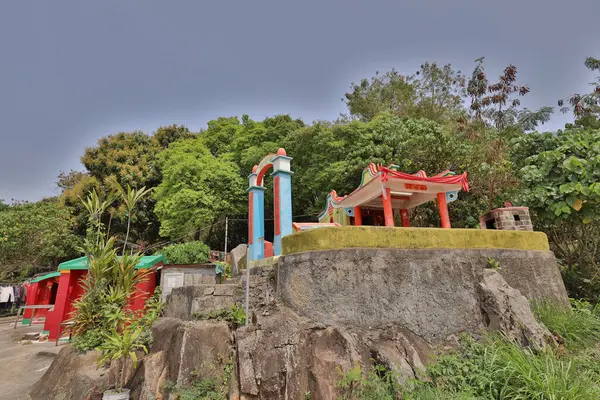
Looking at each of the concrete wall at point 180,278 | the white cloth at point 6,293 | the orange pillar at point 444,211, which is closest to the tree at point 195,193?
the concrete wall at point 180,278

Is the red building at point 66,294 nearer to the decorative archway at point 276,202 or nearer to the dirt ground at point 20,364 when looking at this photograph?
the dirt ground at point 20,364

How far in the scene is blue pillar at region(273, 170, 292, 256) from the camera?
865cm

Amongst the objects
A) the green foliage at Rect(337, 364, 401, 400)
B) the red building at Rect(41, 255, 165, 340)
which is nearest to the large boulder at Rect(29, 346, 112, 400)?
the red building at Rect(41, 255, 165, 340)

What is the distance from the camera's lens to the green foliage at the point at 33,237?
18812mm

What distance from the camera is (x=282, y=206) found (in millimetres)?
8734

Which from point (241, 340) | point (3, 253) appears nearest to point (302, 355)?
Result: point (241, 340)

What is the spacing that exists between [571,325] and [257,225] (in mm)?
7899

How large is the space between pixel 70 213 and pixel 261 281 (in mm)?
19217

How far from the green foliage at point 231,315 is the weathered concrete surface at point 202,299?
3.8 inches

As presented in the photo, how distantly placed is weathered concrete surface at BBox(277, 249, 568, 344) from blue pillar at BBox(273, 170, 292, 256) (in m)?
1.53

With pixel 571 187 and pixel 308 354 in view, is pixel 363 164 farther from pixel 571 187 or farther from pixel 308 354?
pixel 308 354

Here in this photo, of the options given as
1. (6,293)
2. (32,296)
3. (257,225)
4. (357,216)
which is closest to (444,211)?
(357,216)

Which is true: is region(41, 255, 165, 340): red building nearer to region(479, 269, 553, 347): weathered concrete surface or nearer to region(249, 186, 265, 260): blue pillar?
region(249, 186, 265, 260): blue pillar

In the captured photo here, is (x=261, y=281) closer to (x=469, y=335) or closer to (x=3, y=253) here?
(x=469, y=335)
